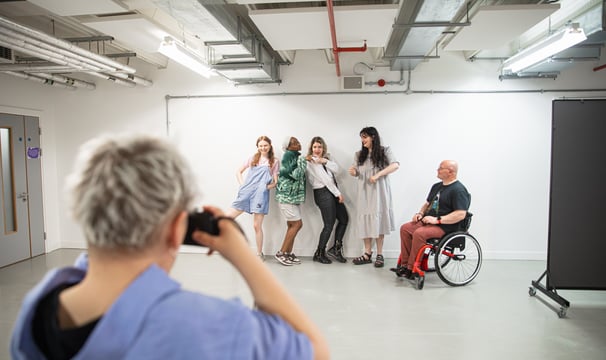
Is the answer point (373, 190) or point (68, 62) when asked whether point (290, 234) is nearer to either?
point (373, 190)

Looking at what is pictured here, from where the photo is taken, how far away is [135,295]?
613 millimetres

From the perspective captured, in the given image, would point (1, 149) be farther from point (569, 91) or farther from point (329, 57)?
point (569, 91)

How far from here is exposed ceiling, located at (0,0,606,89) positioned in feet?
9.60

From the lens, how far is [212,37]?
336cm

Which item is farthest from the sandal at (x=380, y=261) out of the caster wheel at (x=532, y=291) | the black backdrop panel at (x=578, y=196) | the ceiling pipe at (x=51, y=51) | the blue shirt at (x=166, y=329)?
the blue shirt at (x=166, y=329)

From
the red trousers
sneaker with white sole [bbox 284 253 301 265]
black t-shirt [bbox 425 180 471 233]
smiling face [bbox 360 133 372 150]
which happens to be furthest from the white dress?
sneaker with white sole [bbox 284 253 301 265]

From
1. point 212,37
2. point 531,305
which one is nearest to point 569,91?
point 531,305

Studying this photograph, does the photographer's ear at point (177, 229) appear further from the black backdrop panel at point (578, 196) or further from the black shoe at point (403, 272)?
the black shoe at point (403, 272)

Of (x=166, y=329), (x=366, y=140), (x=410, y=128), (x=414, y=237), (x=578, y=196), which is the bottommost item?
(x=414, y=237)

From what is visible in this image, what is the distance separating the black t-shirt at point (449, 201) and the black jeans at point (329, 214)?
1.26m

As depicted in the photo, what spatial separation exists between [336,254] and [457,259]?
166cm

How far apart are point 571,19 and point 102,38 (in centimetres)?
466

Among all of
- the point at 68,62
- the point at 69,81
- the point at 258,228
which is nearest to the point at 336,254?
the point at 258,228

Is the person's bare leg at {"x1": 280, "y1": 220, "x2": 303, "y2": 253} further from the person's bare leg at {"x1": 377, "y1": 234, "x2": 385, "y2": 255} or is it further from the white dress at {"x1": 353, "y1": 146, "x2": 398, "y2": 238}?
the person's bare leg at {"x1": 377, "y1": 234, "x2": 385, "y2": 255}
